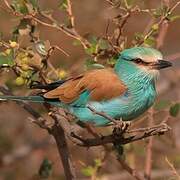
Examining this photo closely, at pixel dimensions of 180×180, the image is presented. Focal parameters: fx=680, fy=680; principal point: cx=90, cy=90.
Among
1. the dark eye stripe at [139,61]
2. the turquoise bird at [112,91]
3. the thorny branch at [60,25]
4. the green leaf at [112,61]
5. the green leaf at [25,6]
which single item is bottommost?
the turquoise bird at [112,91]

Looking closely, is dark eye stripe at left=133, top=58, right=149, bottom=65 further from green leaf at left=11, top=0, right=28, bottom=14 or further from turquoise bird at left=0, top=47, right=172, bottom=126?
green leaf at left=11, top=0, right=28, bottom=14

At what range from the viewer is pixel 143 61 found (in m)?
3.67

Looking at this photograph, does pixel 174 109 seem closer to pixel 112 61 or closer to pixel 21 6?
pixel 112 61

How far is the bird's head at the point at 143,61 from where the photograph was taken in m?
3.56

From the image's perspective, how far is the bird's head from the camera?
356 centimetres

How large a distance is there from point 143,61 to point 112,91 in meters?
0.24

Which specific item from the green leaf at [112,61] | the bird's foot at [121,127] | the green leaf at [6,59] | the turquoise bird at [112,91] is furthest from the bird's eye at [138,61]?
the green leaf at [6,59]

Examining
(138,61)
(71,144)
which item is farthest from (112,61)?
(71,144)

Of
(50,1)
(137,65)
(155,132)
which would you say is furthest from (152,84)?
(50,1)

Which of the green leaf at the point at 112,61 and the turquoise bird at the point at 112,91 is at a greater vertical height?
the green leaf at the point at 112,61

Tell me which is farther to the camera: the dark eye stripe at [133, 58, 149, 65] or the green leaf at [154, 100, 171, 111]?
the green leaf at [154, 100, 171, 111]

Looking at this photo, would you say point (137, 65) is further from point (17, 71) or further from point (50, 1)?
point (50, 1)

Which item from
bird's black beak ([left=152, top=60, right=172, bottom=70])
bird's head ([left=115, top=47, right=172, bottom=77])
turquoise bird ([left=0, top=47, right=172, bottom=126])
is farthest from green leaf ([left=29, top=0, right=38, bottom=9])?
bird's black beak ([left=152, top=60, right=172, bottom=70])

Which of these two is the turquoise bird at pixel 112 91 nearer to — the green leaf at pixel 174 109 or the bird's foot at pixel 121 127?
the green leaf at pixel 174 109
